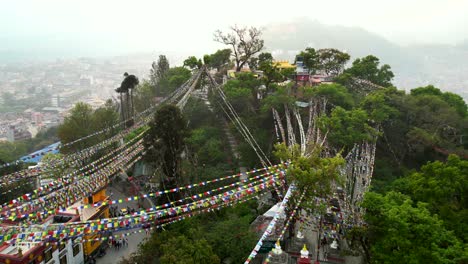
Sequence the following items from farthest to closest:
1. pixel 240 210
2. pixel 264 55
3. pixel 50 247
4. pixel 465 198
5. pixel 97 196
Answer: pixel 264 55 < pixel 97 196 < pixel 240 210 < pixel 50 247 < pixel 465 198

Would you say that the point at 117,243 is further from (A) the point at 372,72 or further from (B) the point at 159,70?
(B) the point at 159,70

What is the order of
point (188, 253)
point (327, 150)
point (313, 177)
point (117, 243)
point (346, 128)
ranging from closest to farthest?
Result: point (188, 253) < point (313, 177) < point (117, 243) < point (327, 150) < point (346, 128)

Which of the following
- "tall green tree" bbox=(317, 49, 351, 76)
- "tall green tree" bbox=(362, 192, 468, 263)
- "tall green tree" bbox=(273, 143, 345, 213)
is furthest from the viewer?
"tall green tree" bbox=(317, 49, 351, 76)

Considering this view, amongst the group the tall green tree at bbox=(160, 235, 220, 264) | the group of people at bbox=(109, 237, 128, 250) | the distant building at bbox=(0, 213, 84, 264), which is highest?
the tall green tree at bbox=(160, 235, 220, 264)

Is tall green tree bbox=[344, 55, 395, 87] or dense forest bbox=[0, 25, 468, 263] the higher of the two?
tall green tree bbox=[344, 55, 395, 87]

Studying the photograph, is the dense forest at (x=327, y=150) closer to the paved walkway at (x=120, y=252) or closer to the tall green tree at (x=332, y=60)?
the tall green tree at (x=332, y=60)

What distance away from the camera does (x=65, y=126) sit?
32.4m

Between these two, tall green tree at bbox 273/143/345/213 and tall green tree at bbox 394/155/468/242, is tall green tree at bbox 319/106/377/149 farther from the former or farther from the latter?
tall green tree at bbox 394/155/468/242

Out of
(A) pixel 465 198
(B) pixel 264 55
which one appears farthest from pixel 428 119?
(B) pixel 264 55

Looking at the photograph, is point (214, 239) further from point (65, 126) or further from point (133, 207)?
point (65, 126)

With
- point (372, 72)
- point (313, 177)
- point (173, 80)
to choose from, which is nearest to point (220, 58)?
point (173, 80)

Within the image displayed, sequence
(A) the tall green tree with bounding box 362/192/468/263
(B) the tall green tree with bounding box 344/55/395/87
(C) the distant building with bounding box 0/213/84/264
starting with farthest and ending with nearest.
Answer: (B) the tall green tree with bounding box 344/55/395/87
(C) the distant building with bounding box 0/213/84/264
(A) the tall green tree with bounding box 362/192/468/263

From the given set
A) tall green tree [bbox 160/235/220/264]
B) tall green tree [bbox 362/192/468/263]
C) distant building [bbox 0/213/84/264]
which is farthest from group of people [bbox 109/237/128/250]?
tall green tree [bbox 362/192/468/263]

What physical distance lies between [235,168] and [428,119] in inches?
514
